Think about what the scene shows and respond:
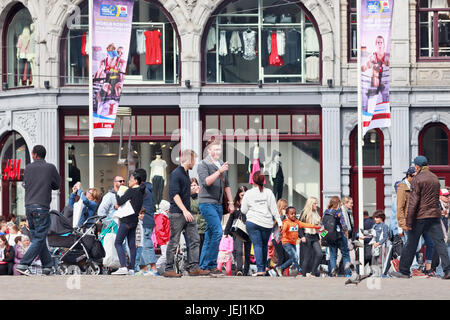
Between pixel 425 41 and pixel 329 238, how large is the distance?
536 inches

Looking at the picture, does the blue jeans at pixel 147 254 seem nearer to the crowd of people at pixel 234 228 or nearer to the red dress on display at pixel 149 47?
the crowd of people at pixel 234 228

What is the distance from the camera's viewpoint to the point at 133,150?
111 feet

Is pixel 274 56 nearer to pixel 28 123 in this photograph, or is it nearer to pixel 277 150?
pixel 277 150

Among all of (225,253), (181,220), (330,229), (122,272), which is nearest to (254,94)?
(225,253)

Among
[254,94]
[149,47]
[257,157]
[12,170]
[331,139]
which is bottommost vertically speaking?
[12,170]

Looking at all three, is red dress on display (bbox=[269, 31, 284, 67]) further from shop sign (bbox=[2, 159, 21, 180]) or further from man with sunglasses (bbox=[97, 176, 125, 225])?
man with sunglasses (bbox=[97, 176, 125, 225])

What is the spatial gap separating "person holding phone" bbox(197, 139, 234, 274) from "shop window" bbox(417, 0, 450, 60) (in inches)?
682

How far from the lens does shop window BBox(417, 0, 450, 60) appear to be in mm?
33594

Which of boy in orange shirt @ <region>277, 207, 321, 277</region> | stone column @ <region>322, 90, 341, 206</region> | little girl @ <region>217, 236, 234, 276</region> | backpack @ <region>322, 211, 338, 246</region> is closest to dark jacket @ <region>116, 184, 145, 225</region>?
little girl @ <region>217, 236, 234, 276</region>

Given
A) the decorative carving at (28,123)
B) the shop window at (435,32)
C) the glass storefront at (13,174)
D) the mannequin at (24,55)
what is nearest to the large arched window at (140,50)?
the mannequin at (24,55)

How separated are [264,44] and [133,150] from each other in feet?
16.4

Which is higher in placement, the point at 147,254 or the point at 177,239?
the point at 177,239

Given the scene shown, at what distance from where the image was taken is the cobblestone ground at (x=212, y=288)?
13641 mm
